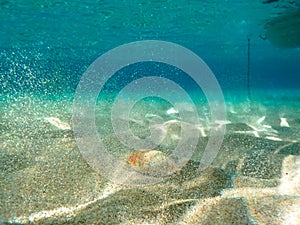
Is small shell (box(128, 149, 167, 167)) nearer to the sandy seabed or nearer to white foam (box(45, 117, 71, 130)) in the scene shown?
the sandy seabed

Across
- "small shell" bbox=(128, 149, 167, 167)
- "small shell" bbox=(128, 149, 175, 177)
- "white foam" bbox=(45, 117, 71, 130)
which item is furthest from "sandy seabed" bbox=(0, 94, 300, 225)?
"white foam" bbox=(45, 117, 71, 130)

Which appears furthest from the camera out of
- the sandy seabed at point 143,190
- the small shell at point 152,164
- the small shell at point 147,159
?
the small shell at point 147,159

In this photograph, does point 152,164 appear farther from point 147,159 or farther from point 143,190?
point 143,190

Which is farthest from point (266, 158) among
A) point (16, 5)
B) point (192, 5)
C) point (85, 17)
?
point (85, 17)

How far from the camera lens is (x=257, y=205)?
110 inches

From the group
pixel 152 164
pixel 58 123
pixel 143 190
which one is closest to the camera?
pixel 143 190

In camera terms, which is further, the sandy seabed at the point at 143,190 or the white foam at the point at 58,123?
the white foam at the point at 58,123

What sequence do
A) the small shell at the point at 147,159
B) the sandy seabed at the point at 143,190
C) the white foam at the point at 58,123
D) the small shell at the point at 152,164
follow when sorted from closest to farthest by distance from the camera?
the sandy seabed at the point at 143,190
the small shell at the point at 152,164
the small shell at the point at 147,159
the white foam at the point at 58,123

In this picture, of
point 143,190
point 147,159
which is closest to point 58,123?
point 147,159

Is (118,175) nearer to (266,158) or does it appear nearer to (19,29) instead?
(266,158)

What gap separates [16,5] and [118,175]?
19.7 meters

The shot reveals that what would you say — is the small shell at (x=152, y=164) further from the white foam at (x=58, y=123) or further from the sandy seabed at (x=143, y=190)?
the white foam at (x=58, y=123)

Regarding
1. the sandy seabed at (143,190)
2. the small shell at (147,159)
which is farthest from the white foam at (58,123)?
the small shell at (147,159)

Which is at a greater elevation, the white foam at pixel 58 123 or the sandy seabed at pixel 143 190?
the sandy seabed at pixel 143 190
